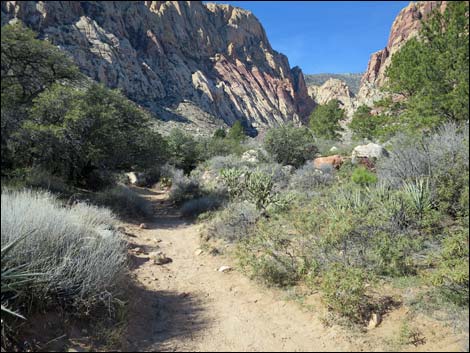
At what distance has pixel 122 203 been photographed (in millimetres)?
9539

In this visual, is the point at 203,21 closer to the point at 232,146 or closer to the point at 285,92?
the point at 285,92

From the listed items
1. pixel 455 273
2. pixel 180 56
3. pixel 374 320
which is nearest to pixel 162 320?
pixel 374 320

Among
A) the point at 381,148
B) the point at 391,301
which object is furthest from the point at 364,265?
the point at 381,148

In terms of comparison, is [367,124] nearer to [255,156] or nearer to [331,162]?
[331,162]

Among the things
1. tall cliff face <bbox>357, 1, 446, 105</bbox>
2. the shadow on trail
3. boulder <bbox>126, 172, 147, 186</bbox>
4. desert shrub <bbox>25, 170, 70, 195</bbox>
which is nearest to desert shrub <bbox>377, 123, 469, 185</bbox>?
the shadow on trail

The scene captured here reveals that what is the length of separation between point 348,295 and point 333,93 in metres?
117

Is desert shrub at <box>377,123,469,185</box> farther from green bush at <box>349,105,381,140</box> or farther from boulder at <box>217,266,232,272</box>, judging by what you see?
green bush at <box>349,105,381,140</box>

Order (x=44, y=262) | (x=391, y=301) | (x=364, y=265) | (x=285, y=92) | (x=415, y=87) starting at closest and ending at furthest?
1. (x=44, y=262)
2. (x=391, y=301)
3. (x=364, y=265)
4. (x=415, y=87)
5. (x=285, y=92)

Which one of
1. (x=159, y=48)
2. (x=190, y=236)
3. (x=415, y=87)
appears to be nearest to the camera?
(x=190, y=236)

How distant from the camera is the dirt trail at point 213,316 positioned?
3279 millimetres

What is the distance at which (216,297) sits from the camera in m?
4.61

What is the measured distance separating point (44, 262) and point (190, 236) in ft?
15.4

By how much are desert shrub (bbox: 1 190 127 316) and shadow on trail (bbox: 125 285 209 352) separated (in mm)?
456

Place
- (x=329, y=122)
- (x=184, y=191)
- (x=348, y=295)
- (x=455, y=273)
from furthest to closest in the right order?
1. (x=329, y=122)
2. (x=184, y=191)
3. (x=348, y=295)
4. (x=455, y=273)
